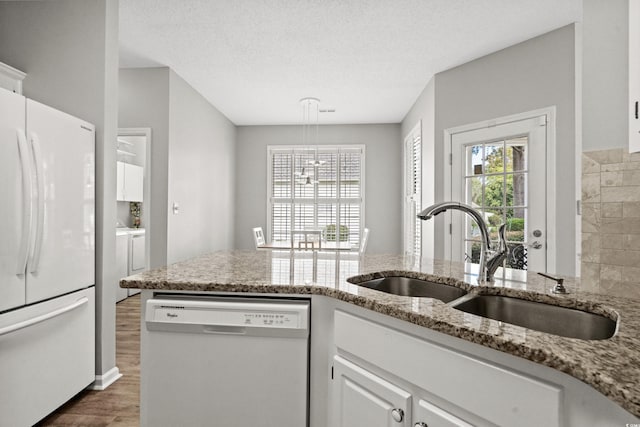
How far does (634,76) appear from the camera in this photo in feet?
3.51

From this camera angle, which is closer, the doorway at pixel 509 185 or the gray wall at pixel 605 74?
the gray wall at pixel 605 74

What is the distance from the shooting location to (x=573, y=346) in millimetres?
720

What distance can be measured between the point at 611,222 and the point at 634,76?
0.48 metres

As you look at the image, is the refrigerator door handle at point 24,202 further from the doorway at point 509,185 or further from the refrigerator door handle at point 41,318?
the doorway at point 509,185

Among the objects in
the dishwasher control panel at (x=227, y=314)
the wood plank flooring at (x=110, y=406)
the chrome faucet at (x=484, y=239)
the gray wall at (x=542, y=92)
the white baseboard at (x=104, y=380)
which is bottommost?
the wood plank flooring at (x=110, y=406)

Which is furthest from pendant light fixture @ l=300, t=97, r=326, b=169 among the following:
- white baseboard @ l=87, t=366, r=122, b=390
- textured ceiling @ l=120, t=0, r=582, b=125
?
white baseboard @ l=87, t=366, r=122, b=390

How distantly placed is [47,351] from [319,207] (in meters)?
5.01

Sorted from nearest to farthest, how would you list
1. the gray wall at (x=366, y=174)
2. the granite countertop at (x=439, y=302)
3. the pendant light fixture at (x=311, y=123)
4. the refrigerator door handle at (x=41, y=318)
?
1. the granite countertop at (x=439, y=302)
2. the refrigerator door handle at (x=41, y=318)
3. the pendant light fixture at (x=311, y=123)
4. the gray wall at (x=366, y=174)

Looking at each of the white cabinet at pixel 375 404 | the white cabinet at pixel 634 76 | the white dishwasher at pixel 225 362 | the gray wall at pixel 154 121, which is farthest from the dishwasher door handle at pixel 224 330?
the gray wall at pixel 154 121

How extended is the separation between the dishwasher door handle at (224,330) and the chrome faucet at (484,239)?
81 centimetres

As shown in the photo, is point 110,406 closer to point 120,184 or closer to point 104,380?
point 104,380

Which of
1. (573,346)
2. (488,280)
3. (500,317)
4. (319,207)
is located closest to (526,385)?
(573,346)

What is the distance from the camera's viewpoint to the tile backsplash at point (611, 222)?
1.18 metres

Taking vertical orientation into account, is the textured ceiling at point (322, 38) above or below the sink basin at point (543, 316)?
above
